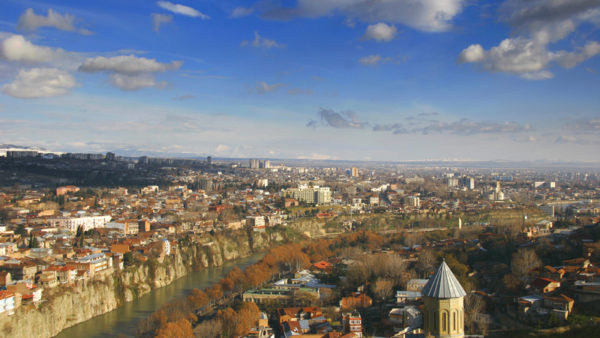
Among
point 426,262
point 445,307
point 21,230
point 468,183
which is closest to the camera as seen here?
point 445,307

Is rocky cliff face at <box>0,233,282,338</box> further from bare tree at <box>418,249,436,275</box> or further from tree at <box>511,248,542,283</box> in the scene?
tree at <box>511,248,542,283</box>

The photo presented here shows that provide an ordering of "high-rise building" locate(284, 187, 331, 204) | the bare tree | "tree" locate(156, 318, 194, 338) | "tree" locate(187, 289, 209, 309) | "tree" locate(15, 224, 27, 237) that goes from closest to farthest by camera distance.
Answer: "tree" locate(156, 318, 194, 338) → "tree" locate(187, 289, 209, 309) → the bare tree → "tree" locate(15, 224, 27, 237) → "high-rise building" locate(284, 187, 331, 204)

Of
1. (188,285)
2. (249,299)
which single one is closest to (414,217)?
(188,285)

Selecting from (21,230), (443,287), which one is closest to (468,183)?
(21,230)

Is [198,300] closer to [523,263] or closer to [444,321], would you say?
[523,263]

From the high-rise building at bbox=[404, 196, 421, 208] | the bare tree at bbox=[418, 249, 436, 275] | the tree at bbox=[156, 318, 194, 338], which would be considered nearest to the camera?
the tree at bbox=[156, 318, 194, 338]

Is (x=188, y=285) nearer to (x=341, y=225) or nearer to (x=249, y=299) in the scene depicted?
(x=249, y=299)

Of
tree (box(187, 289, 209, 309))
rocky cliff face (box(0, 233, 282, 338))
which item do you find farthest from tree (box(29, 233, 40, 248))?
tree (box(187, 289, 209, 309))
